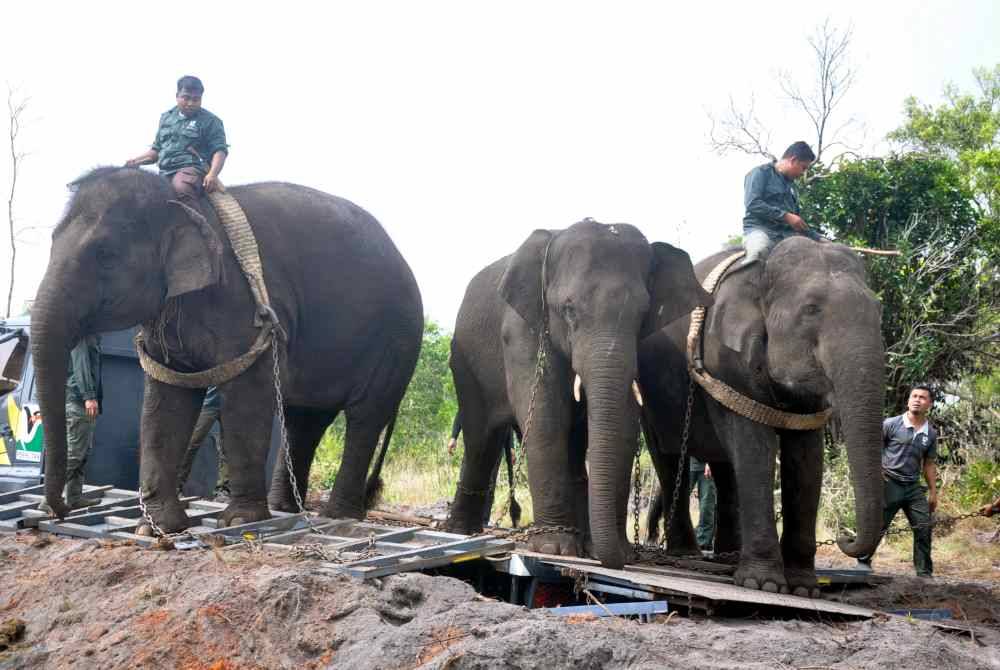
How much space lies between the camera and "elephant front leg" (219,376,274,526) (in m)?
7.71

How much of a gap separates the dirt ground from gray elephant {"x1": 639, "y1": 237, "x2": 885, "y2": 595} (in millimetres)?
1203

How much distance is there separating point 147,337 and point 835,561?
8101mm

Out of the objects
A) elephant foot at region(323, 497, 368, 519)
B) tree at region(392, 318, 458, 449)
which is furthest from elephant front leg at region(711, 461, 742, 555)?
tree at region(392, 318, 458, 449)

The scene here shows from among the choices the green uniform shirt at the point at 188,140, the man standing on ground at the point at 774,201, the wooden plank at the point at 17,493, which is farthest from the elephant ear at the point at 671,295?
the wooden plank at the point at 17,493

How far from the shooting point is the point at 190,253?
7652 millimetres

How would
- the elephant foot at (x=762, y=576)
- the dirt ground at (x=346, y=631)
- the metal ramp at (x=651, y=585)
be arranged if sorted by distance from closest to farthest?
the dirt ground at (x=346, y=631)
the metal ramp at (x=651, y=585)
the elephant foot at (x=762, y=576)

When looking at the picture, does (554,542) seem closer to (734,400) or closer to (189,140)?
(734,400)

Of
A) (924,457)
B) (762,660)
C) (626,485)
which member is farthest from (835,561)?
(762,660)

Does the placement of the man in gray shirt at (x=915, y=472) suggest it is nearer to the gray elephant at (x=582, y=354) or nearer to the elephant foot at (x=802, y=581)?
the elephant foot at (x=802, y=581)

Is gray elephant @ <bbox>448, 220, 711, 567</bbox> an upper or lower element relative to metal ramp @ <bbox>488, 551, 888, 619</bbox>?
upper

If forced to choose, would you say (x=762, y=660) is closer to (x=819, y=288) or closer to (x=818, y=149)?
(x=819, y=288)

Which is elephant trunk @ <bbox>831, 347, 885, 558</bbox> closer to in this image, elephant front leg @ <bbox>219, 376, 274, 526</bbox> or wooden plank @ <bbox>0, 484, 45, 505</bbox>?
elephant front leg @ <bbox>219, 376, 274, 526</bbox>

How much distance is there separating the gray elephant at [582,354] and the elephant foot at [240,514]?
2.00 meters

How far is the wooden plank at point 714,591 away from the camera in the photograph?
5.86 metres
